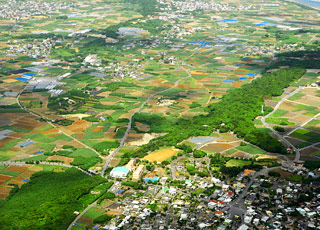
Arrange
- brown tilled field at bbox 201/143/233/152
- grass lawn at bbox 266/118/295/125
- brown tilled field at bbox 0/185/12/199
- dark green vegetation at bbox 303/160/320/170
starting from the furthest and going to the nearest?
grass lawn at bbox 266/118/295/125, brown tilled field at bbox 201/143/233/152, dark green vegetation at bbox 303/160/320/170, brown tilled field at bbox 0/185/12/199

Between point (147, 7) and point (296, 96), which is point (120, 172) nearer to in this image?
point (296, 96)

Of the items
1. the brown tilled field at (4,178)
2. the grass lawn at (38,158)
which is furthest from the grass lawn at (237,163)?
the brown tilled field at (4,178)

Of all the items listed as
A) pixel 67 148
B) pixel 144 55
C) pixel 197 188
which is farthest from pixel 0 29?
pixel 197 188

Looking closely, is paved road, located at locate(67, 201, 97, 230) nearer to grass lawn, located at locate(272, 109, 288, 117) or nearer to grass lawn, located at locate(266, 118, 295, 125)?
grass lawn, located at locate(266, 118, 295, 125)

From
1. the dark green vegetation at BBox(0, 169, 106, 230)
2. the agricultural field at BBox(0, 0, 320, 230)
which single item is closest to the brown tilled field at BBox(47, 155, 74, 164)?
the agricultural field at BBox(0, 0, 320, 230)

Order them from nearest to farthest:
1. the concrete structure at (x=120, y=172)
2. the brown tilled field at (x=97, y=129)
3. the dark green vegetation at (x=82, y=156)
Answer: the concrete structure at (x=120, y=172) → the dark green vegetation at (x=82, y=156) → the brown tilled field at (x=97, y=129)

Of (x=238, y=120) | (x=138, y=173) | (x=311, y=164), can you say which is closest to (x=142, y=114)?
(x=238, y=120)

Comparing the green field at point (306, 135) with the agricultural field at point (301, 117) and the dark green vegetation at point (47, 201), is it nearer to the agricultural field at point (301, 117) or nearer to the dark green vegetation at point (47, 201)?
the agricultural field at point (301, 117)

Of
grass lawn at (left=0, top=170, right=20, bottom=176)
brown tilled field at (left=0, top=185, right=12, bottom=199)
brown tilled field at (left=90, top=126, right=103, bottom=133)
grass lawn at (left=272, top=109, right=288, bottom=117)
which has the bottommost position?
brown tilled field at (left=90, top=126, right=103, bottom=133)
